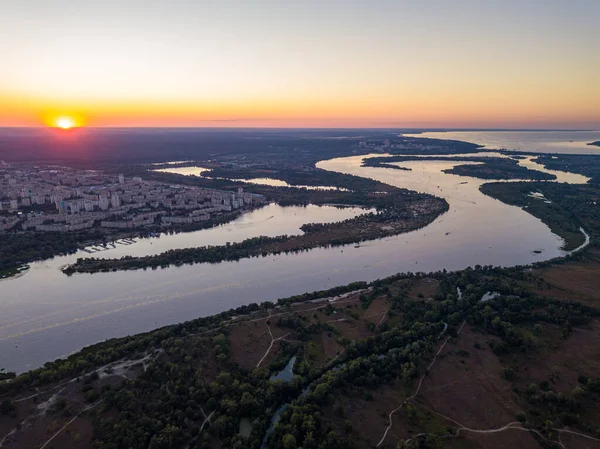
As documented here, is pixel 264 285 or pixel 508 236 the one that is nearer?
pixel 264 285

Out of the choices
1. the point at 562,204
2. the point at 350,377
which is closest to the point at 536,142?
the point at 562,204

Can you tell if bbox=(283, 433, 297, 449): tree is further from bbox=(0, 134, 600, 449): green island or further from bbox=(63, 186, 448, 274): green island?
bbox=(63, 186, 448, 274): green island

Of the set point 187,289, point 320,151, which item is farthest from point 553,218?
point 320,151


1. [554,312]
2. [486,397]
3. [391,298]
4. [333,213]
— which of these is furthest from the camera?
[333,213]

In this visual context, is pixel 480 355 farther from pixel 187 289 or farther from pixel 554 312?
pixel 187 289

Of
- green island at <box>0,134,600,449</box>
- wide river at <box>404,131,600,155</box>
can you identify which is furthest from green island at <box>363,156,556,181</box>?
green island at <box>0,134,600,449</box>

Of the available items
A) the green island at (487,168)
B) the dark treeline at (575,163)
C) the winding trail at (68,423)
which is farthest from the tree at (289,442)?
the dark treeline at (575,163)
